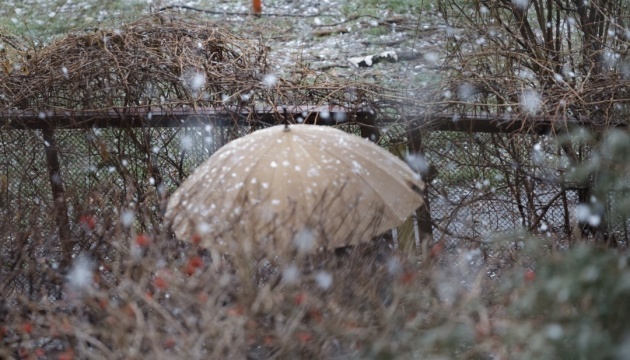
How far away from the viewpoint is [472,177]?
15.8 ft

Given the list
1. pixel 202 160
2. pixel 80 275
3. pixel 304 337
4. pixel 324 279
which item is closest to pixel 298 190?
pixel 324 279

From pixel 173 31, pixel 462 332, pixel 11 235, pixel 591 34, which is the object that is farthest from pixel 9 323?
pixel 591 34

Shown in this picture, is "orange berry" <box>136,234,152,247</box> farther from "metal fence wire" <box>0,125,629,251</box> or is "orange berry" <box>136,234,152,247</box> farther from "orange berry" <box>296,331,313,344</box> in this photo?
"metal fence wire" <box>0,125,629,251</box>

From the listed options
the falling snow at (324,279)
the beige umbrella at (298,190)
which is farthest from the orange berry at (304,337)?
the beige umbrella at (298,190)

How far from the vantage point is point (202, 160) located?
496 centimetres

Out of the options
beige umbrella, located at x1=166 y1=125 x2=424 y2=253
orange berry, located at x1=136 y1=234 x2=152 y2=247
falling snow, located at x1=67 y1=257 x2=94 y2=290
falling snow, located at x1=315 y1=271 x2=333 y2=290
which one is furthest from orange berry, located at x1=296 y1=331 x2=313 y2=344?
falling snow, located at x1=67 y1=257 x2=94 y2=290

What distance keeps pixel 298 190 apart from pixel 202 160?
5.42 feet

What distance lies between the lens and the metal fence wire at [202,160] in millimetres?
4664

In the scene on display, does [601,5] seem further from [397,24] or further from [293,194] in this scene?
[397,24]

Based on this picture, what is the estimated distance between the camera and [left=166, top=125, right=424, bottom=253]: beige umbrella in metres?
3.16

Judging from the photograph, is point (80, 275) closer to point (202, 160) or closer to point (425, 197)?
point (202, 160)

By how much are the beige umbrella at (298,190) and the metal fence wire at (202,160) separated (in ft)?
3.32

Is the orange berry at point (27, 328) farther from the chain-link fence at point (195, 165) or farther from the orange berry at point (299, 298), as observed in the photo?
the chain-link fence at point (195, 165)

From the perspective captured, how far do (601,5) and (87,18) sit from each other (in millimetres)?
7429
